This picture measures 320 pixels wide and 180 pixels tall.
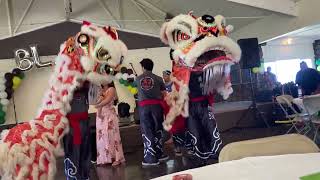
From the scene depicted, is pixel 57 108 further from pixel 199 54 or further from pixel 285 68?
pixel 285 68

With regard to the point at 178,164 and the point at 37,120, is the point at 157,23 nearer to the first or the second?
the point at 178,164

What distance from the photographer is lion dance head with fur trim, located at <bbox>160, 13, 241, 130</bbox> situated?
12.3 ft

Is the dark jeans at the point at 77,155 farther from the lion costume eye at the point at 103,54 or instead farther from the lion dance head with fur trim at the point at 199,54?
the lion dance head with fur trim at the point at 199,54

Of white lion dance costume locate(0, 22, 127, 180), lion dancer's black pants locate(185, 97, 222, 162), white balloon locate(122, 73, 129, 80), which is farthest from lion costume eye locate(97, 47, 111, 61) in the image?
white balloon locate(122, 73, 129, 80)

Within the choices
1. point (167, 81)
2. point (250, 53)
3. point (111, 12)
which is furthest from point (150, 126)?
point (111, 12)

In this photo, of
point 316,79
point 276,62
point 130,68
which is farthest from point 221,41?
point 276,62

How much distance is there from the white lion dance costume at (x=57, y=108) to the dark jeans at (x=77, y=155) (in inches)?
10.4

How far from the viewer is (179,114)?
13.4 feet

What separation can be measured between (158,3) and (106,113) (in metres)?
5.53

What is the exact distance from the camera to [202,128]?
4.11 metres

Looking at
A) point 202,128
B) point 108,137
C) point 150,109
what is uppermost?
point 150,109

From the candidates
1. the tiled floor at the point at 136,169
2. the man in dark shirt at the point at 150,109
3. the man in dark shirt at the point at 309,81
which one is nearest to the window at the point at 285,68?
the man in dark shirt at the point at 309,81

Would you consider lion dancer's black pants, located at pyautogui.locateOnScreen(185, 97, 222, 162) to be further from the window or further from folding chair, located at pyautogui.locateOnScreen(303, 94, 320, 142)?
the window

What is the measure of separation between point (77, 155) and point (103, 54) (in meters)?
0.89
